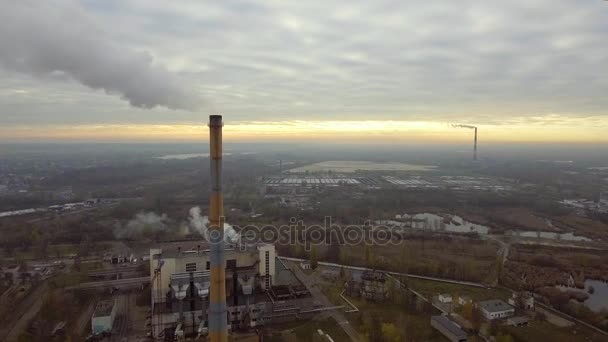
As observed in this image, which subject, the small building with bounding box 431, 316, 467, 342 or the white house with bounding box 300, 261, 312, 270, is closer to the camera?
the small building with bounding box 431, 316, 467, 342

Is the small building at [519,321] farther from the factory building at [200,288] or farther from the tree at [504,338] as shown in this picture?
the factory building at [200,288]

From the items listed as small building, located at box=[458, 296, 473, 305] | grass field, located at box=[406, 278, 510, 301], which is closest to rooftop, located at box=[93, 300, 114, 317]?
grass field, located at box=[406, 278, 510, 301]

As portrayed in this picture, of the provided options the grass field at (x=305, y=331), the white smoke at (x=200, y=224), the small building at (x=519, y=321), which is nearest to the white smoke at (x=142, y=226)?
the white smoke at (x=200, y=224)

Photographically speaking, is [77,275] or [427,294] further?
[77,275]

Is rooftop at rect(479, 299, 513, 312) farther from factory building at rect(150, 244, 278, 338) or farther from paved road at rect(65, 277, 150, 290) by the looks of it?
paved road at rect(65, 277, 150, 290)

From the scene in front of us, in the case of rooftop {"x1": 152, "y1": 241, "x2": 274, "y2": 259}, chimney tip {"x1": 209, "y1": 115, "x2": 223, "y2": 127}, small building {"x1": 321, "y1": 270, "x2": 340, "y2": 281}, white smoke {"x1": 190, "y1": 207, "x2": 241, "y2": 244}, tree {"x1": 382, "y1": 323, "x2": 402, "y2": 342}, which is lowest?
small building {"x1": 321, "y1": 270, "x2": 340, "y2": 281}

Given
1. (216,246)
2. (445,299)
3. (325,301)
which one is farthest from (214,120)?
(445,299)

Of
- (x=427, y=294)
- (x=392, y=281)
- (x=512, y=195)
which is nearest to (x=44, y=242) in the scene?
(x=392, y=281)

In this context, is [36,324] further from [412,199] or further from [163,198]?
[412,199]
